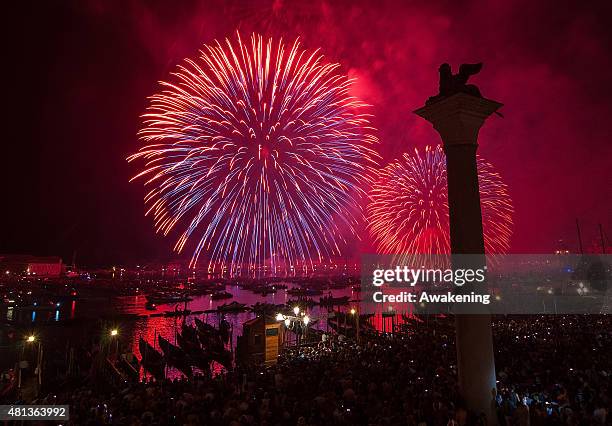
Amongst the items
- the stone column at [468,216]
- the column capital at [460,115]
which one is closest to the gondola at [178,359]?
the stone column at [468,216]

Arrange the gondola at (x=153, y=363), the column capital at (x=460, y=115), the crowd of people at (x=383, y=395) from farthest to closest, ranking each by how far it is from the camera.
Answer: the gondola at (x=153, y=363), the crowd of people at (x=383, y=395), the column capital at (x=460, y=115)

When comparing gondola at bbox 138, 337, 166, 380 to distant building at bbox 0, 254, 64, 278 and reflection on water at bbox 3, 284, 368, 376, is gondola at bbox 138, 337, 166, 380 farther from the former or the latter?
distant building at bbox 0, 254, 64, 278

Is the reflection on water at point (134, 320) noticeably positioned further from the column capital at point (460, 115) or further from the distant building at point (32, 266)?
the distant building at point (32, 266)

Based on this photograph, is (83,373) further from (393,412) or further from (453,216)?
(453,216)

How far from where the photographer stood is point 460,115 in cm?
898

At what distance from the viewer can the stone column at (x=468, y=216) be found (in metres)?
8.66

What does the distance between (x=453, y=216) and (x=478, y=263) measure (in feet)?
4.05

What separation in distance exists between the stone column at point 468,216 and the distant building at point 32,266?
188m

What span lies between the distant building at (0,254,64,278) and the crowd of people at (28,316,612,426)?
175 m

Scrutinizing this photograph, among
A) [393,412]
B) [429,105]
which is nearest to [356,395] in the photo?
[393,412]

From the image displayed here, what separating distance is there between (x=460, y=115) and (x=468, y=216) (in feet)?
Result: 7.63

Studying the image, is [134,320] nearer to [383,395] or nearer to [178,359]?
[178,359]

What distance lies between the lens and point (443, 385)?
1176cm

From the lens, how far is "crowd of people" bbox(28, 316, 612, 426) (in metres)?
9.15
